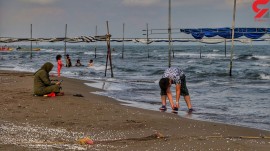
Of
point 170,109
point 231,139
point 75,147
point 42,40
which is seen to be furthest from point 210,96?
point 42,40

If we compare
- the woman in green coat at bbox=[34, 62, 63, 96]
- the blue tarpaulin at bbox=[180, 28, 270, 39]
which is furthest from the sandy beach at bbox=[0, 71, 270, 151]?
the blue tarpaulin at bbox=[180, 28, 270, 39]

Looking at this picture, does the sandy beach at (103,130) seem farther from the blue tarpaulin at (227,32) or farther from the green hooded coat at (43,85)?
the blue tarpaulin at (227,32)

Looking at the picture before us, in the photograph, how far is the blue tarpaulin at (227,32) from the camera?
26.3m

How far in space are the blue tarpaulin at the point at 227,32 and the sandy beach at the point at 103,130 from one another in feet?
60.2

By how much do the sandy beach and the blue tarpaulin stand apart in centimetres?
1835

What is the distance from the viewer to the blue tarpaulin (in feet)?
86.2

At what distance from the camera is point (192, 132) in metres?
7.23

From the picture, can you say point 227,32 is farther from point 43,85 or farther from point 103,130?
point 103,130

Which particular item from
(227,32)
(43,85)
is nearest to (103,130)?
(43,85)

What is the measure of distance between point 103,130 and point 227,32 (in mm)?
21568

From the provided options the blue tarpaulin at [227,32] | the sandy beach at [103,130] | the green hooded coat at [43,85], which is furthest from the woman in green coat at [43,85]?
the blue tarpaulin at [227,32]

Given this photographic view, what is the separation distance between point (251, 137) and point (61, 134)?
126 inches

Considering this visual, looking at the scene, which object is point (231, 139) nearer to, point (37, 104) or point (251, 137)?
point (251, 137)

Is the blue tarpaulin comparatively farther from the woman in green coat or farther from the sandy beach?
the sandy beach
